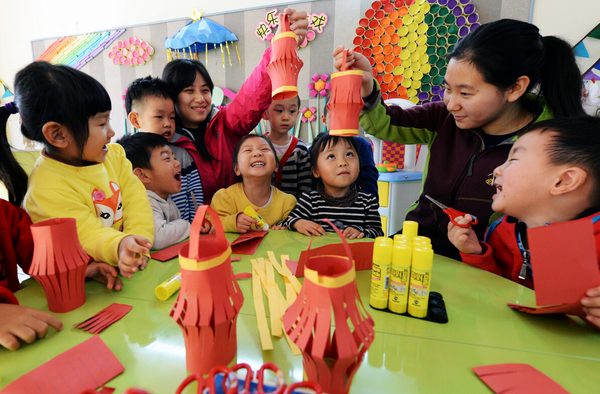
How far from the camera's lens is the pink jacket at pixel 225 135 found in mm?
1522

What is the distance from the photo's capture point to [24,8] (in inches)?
142

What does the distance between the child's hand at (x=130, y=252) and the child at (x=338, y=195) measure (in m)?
0.64

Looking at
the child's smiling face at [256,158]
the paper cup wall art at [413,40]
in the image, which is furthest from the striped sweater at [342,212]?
the paper cup wall art at [413,40]

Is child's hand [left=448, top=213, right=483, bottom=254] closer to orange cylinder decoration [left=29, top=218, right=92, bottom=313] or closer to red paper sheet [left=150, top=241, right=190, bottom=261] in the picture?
red paper sheet [left=150, top=241, right=190, bottom=261]

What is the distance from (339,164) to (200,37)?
2.40 metres

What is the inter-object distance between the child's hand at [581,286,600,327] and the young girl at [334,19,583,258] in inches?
21.6

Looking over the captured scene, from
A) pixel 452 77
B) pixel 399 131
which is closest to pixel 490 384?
pixel 452 77

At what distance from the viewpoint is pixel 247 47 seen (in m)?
3.03

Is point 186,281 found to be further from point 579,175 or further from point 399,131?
point 399,131

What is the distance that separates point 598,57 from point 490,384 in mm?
Result: 2766

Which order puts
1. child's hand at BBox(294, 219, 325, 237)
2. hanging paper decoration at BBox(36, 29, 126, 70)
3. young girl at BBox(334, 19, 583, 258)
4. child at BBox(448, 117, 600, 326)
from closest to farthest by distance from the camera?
1. child at BBox(448, 117, 600, 326)
2. young girl at BBox(334, 19, 583, 258)
3. child's hand at BBox(294, 219, 325, 237)
4. hanging paper decoration at BBox(36, 29, 126, 70)

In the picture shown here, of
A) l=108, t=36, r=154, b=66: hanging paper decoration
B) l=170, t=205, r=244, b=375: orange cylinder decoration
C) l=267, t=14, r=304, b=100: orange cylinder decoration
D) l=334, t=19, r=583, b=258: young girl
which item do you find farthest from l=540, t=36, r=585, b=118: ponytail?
l=108, t=36, r=154, b=66: hanging paper decoration

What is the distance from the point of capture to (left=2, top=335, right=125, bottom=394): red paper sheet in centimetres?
43

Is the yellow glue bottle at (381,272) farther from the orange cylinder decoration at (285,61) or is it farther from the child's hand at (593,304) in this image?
the orange cylinder decoration at (285,61)
